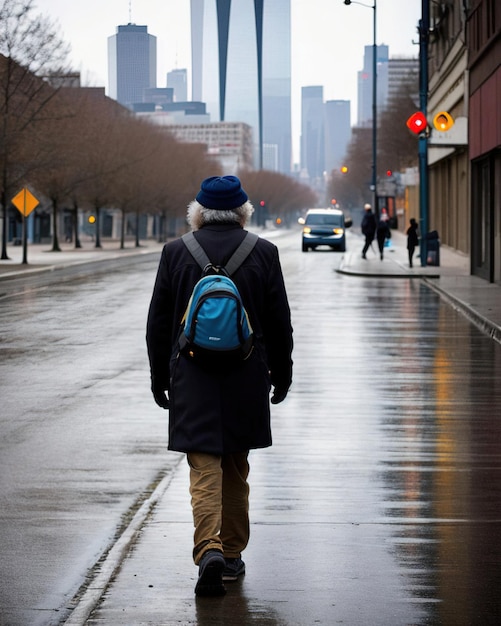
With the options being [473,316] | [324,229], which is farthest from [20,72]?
[473,316]

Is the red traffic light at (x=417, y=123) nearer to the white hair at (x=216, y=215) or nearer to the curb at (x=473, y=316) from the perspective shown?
the curb at (x=473, y=316)

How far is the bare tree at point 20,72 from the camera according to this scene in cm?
4672

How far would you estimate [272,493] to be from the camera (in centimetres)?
814

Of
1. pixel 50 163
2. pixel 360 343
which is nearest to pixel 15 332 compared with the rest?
pixel 360 343

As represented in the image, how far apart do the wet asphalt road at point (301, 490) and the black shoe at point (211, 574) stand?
3.0 inches

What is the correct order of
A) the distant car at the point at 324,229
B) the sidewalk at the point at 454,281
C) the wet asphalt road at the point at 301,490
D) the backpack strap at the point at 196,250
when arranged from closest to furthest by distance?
the wet asphalt road at the point at 301,490
the backpack strap at the point at 196,250
the sidewalk at the point at 454,281
the distant car at the point at 324,229

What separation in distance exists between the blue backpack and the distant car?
53.2 metres

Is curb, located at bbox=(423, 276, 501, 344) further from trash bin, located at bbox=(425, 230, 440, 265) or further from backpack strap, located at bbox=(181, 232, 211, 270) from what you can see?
backpack strap, located at bbox=(181, 232, 211, 270)

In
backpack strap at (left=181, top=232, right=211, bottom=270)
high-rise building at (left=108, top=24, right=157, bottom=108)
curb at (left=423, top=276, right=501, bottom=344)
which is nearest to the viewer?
backpack strap at (left=181, top=232, right=211, bottom=270)

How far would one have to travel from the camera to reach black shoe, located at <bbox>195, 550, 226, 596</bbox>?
570 cm

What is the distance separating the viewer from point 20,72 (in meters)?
50.2

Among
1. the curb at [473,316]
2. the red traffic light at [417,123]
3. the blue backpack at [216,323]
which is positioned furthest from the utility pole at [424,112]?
the blue backpack at [216,323]

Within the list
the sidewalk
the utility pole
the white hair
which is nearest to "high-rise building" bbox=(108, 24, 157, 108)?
the sidewalk

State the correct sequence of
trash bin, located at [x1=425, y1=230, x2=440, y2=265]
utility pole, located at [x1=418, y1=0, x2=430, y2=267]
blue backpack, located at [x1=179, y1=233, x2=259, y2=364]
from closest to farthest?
blue backpack, located at [x1=179, y1=233, x2=259, y2=364] → utility pole, located at [x1=418, y1=0, x2=430, y2=267] → trash bin, located at [x1=425, y1=230, x2=440, y2=265]
